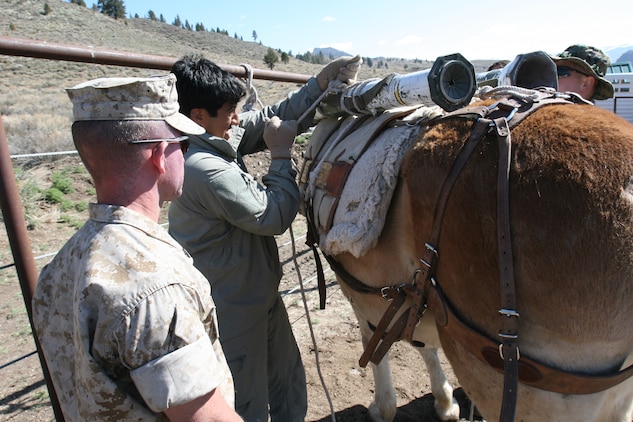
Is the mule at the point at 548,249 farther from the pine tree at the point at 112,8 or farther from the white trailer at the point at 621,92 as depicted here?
the pine tree at the point at 112,8

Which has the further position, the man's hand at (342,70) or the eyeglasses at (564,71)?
the eyeglasses at (564,71)

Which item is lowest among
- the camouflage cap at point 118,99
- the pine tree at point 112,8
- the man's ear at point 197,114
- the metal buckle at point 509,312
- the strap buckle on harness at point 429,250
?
the metal buckle at point 509,312

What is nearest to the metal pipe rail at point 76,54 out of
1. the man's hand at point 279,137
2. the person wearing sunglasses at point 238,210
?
the person wearing sunglasses at point 238,210

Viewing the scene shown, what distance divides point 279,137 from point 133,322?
1367mm

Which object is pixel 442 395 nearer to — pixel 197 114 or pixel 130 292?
pixel 197 114

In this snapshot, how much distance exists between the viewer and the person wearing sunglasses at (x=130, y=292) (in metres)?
1.05

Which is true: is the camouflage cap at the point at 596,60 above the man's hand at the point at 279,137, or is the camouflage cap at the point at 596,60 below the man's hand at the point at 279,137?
above

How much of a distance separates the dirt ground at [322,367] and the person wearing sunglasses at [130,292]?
4.12ft

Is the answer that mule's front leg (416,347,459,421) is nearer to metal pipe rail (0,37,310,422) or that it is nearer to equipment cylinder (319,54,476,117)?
equipment cylinder (319,54,476,117)

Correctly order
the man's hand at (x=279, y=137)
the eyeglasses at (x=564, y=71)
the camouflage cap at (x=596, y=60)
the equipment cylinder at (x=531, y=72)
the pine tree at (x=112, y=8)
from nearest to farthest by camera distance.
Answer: the equipment cylinder at (x=531, y=72)
the man's hand at (x=279, y=137)
the eyeglasses at (x=564, y=71)
the camouflage cap at (x=596, y=60)
the pine tree at (x=112, y=8)

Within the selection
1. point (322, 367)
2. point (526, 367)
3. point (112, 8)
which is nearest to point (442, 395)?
point (322, 367)

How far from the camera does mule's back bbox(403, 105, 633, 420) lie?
133 cm

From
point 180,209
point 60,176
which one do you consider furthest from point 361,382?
point 60,176

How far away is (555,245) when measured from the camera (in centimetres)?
136
